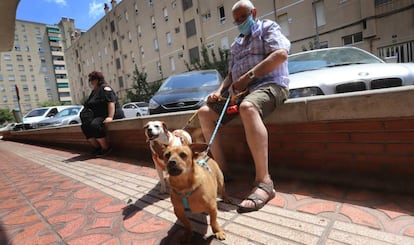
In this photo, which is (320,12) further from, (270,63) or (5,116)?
(5,116)

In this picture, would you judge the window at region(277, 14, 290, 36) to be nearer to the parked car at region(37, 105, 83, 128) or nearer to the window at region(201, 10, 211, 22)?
the window at region(201, 10, 211, 22)

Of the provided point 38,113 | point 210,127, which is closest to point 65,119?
point 38,113

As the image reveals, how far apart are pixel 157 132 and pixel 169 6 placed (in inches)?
1317

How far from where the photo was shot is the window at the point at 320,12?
1964 centimetres

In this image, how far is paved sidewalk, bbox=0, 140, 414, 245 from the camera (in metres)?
1.72

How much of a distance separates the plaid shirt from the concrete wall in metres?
0.34

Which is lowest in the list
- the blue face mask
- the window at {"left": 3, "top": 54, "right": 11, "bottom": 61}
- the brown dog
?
the brown dog

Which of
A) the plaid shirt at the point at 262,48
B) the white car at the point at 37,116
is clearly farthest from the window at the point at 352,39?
the white car at the point at 37,116

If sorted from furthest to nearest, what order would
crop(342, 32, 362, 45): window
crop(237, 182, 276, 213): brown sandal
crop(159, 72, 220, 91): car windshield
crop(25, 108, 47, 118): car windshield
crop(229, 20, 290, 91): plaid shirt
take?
crop(342, 32, 362, 45): window, crop(25, 108, 47, 118): car windshield, crop(159, 72, 220, 91): car windshield, crop(229, 20, 290, 91): plaid shirt, crop(237, 182, 276, 213): brown sandal

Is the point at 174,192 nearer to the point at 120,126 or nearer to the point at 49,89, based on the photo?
the point at 120,126

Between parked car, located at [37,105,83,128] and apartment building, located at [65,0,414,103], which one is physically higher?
apartment building, located at [65,0,414,103]

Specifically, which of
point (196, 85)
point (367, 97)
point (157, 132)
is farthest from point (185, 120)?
point (196, 85)

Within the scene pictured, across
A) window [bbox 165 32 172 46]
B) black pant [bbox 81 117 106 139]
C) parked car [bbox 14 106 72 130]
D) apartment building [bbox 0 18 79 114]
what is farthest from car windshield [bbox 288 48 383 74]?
apartment building [bbox 0 18 79 114]

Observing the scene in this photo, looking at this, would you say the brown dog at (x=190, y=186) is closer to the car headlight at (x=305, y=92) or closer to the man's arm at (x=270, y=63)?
the man's arm at (x=270, y=63)
